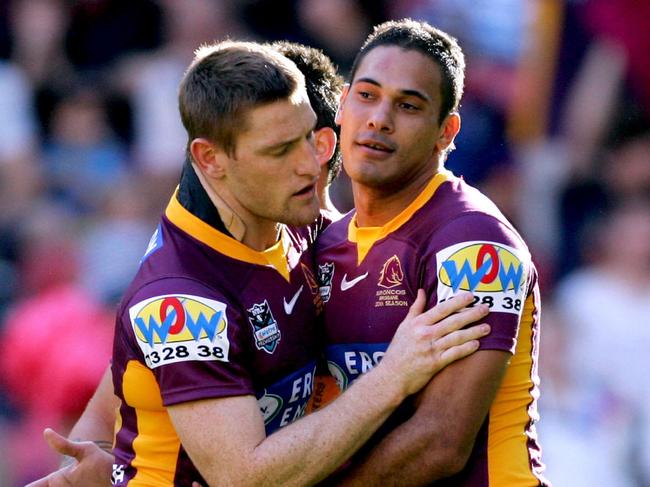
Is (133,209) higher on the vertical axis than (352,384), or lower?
higher

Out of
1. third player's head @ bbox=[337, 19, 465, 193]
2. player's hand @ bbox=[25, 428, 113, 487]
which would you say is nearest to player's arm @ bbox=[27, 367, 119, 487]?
player's hand @ bbox=[25, 428, 113, 487]

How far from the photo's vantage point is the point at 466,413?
5.17 meters

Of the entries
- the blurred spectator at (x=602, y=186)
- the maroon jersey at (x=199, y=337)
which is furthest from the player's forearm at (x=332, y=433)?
the blurred spectator at (x=602, y=186)

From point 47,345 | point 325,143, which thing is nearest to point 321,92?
point 325,143

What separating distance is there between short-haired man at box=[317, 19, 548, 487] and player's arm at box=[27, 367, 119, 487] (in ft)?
3.53

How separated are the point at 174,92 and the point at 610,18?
10.8 ft

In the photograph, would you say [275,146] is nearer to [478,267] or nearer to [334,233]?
[334,233]

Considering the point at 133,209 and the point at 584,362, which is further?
the point at 133,209

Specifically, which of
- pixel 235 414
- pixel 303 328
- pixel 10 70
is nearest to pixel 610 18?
pixel 10 70

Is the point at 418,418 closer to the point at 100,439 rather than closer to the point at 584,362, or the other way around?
the point at 100,439

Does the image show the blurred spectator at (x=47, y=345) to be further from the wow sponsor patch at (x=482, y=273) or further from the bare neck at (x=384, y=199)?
the wow sponsor patch at (x=482, y=273)

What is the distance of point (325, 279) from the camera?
5863 millimetres

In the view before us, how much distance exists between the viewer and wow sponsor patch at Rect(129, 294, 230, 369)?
5.11 meters

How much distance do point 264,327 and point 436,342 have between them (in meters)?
0.66
